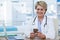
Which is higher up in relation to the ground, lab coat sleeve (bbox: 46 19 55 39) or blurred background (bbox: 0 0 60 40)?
blurred background (bbox: 0 0 60 40)

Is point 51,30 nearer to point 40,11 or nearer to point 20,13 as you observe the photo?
point 40,11

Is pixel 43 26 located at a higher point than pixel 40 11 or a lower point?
lower

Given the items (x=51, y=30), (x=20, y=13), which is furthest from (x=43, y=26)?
(x=20, y=13)

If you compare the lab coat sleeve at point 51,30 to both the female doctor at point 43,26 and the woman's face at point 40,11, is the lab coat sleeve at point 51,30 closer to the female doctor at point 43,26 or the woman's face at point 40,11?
the female doctor at point 43,26

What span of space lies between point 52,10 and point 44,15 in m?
0.11

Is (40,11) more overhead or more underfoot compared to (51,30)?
more overhead

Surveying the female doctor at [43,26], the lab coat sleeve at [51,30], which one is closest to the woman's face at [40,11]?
the female doctor at [43,26]

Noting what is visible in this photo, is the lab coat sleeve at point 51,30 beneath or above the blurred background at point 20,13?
beneath

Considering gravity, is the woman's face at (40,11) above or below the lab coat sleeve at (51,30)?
above

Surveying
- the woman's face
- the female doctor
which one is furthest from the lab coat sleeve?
the woman's face

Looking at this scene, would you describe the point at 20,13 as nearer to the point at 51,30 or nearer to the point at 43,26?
the point at 43,26

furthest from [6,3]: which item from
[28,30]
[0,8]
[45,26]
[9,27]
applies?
[45,26]

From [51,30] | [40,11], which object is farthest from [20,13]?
[51,30]

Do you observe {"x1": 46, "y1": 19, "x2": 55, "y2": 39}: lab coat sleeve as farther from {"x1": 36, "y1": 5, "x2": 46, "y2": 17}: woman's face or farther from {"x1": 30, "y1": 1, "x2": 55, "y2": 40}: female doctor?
{"x1": 36, "y1": 5, "x2": 46, "y2": 17}: woman's face
